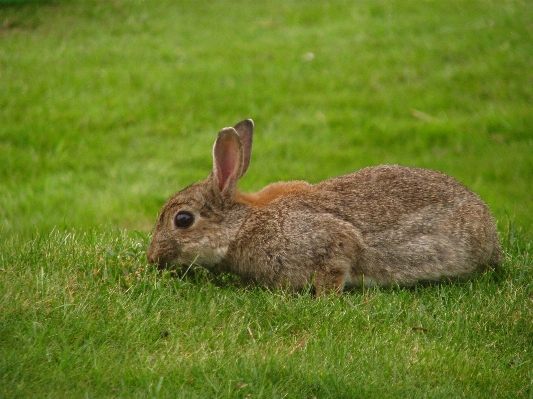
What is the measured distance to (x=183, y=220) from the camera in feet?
20.9

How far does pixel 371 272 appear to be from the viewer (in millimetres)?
6383

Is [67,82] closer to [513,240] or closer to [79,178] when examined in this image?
[79,178]

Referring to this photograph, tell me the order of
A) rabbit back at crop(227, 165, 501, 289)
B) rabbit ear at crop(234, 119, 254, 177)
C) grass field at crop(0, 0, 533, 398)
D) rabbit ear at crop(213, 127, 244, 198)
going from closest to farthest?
grass field at crop(0, 0, 533, 398) < rabbit back at crop(227, 165, 501, 289) < rabbit ear at crop(213, 127, 244, 198) < rabbit ear at crop(234, 119, 254, 177)

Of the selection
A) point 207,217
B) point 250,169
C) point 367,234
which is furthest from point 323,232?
point 250,169

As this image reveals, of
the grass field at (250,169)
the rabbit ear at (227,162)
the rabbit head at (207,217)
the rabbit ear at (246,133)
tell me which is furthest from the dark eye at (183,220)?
the rabbit ear at (246,133)

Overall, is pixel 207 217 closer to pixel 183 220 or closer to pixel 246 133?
pixel 183 220

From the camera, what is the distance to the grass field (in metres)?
4.80

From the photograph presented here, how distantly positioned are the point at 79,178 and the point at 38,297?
523cm

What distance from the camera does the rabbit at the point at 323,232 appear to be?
20.3ft

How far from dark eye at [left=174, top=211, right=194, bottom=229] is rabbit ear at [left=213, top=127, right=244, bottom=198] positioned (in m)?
0.35

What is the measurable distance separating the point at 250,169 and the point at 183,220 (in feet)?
14.6

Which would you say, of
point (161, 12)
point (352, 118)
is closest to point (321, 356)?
point (352, 118)

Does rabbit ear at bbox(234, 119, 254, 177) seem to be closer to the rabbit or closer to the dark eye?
the rabbit

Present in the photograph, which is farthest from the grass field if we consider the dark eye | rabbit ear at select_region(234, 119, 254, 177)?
rabbit ear at select_region(234, 119, 254, 177)
